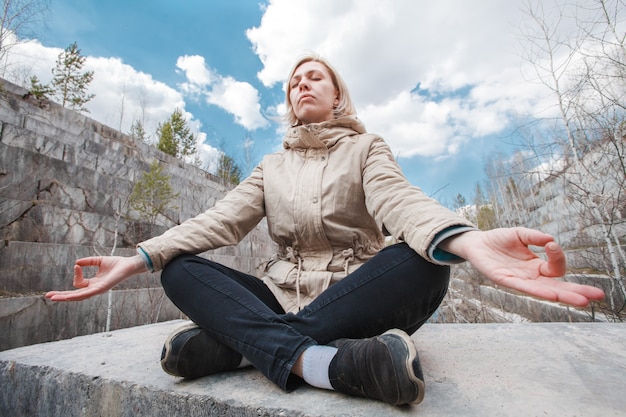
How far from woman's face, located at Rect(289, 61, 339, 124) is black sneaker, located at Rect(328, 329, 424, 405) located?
1081 mm

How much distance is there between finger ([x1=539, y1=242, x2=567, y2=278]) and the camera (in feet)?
2.01

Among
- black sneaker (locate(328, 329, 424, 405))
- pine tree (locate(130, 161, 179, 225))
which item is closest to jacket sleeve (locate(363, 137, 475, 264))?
black sneaker (locate(328, 329, 424, 405))

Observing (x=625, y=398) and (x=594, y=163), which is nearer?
(x=625, y=398)

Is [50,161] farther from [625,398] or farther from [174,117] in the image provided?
[174,117]

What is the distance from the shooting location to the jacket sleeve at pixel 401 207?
846mm

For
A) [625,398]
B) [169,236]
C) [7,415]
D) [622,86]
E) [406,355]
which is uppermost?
[622,86]

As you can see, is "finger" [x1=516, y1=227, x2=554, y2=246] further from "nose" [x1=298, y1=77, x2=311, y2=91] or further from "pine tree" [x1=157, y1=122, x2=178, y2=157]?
"pine tree" [x1=157, y1=122, x2=178, y2=157]

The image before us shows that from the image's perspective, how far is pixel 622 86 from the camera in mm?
2922

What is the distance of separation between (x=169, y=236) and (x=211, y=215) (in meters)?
0.20

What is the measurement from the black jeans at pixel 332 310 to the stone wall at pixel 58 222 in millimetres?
2467

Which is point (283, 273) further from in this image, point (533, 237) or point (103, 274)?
point (533, 237)

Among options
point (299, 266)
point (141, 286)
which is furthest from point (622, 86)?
point (141, 286)

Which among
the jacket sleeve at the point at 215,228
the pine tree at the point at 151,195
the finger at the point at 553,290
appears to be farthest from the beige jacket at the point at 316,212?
the pine tree at the point at 151,195

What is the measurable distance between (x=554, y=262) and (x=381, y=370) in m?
0.42
